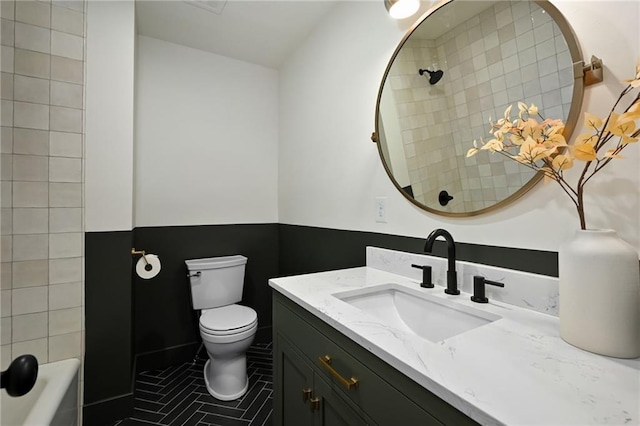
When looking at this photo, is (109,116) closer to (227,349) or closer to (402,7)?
(227,349)

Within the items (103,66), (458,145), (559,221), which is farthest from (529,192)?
(103,66)

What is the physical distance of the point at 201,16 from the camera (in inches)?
79.9

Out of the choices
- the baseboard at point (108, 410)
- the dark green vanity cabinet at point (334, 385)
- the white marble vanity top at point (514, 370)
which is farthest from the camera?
the baseboard at point (108, 410)

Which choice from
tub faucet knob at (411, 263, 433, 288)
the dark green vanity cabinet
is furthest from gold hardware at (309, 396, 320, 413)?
tub faucet knob at (411, 263, 433, 288)

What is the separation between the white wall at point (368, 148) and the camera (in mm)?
823

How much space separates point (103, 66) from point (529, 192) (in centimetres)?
217

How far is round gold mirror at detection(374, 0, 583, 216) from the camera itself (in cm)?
96

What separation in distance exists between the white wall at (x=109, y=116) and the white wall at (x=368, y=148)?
3.78ft

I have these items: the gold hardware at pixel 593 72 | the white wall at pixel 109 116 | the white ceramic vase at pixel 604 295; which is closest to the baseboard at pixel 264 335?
the white wall at pixel 109 116

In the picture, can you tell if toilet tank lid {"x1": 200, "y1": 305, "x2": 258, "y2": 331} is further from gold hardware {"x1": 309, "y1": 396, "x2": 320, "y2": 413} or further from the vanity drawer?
gold hardware {"x1": 309, "y1": 396, "x2": 320, "y2": 413}

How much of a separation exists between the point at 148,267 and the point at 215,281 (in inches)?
18.6

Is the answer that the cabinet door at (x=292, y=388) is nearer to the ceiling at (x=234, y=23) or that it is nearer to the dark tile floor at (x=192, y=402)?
the dark tile floor at (x=192, y=402)

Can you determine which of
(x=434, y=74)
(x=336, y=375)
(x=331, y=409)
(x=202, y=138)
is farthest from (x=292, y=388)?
(x=202, y=138)

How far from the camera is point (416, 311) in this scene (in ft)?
3.91
